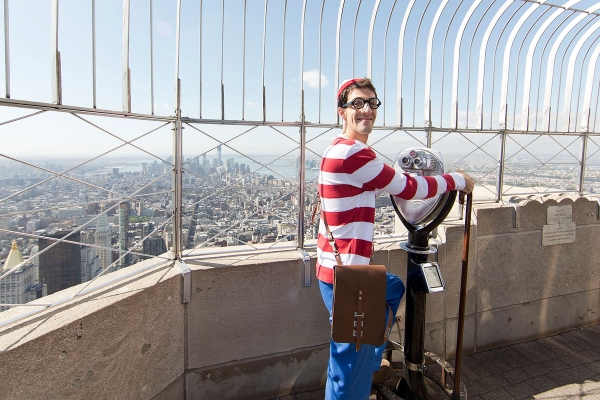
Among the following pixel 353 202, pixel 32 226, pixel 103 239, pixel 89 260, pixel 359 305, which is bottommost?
pixel 359 305

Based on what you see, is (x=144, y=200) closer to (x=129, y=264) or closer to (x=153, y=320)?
(x=129, y=264)

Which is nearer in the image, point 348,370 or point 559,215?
point 348,370

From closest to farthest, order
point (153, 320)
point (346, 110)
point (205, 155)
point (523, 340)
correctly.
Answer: point (346, 110), point (153, 320), point (205, 155), point (523, 340)

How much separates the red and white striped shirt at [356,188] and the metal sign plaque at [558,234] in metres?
2.19

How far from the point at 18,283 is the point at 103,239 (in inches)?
18.3

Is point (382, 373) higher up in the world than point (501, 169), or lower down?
lower down

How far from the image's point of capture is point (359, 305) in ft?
6.36

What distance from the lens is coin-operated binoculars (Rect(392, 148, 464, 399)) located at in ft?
7.21

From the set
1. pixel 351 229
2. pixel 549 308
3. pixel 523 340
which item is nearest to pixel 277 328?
pixel 351 229

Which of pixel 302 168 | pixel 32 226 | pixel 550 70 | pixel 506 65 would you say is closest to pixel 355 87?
pixel 302 168

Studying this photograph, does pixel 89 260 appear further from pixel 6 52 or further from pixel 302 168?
pixel 302 168

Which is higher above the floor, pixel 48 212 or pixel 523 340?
pixel 48 212

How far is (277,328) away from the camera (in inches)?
113

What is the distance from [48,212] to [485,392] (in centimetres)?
319
